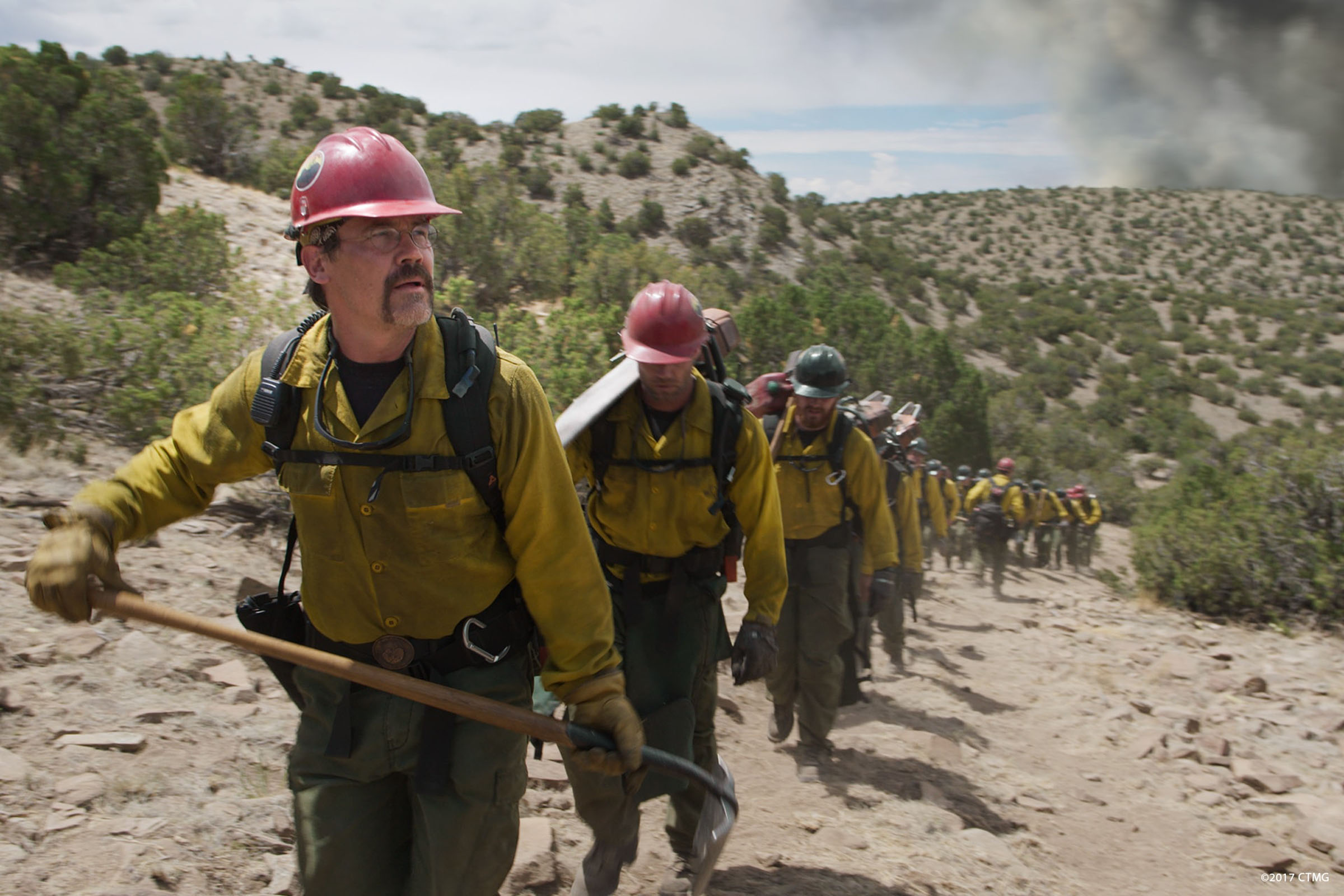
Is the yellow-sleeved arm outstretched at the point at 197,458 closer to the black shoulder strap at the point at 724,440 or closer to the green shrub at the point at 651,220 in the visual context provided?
the black shoulder strap at the point at 724,440

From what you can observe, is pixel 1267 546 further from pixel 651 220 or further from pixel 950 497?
pixel 651 220

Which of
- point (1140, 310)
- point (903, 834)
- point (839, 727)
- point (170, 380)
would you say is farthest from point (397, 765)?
point (1140, 310)

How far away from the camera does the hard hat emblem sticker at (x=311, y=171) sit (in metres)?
2.16

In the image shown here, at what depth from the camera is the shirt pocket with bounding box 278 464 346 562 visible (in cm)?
211

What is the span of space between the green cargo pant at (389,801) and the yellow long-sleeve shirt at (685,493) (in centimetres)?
142

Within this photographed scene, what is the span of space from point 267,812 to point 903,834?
2925 millimetres

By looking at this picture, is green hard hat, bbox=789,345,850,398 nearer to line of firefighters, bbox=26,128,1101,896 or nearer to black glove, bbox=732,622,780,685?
black glove, bbox=732,622,780,685

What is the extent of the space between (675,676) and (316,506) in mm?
1845

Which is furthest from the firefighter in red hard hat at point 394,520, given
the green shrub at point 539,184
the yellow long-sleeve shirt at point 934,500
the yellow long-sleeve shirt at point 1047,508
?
the green shrub at point 539,184

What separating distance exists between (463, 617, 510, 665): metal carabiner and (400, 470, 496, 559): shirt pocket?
0.19m

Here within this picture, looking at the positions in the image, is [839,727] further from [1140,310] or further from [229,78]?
[1140,310]

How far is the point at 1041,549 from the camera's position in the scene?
19078 millimetres

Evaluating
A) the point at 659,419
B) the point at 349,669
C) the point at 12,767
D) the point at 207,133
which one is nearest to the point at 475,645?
the point at 349,669

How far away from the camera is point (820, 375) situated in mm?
5141
